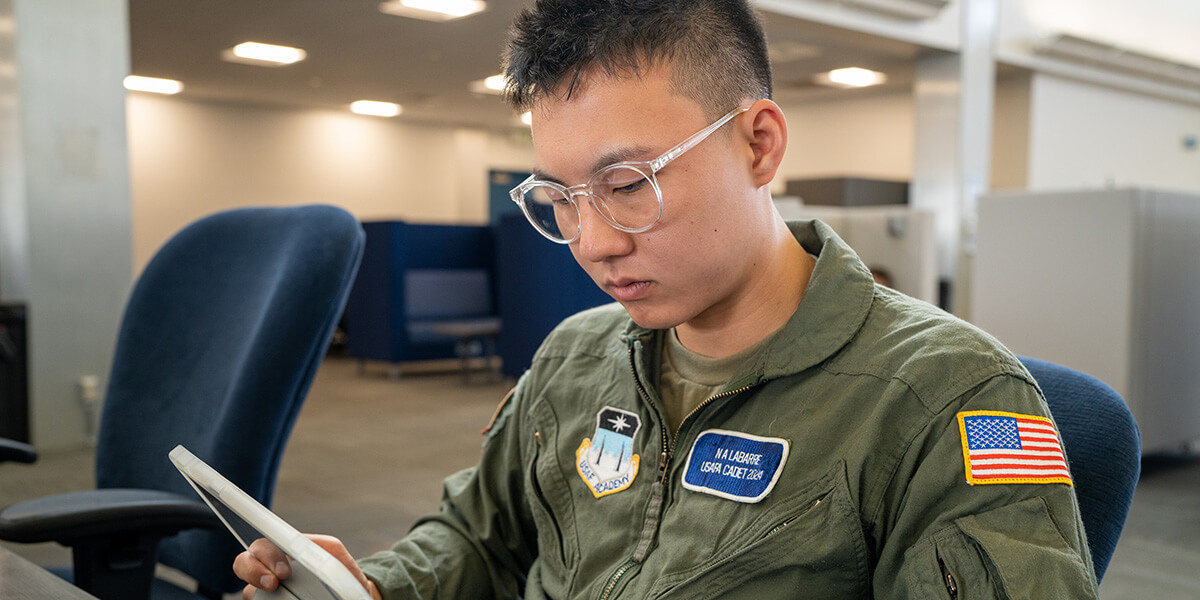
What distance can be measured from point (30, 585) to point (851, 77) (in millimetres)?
10462

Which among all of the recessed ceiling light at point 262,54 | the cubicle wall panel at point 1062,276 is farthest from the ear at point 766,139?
the recessed ceiling light at point 262,54

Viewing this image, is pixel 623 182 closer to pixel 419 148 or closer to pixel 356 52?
pixel 356 52

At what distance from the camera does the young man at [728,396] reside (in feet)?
2.43

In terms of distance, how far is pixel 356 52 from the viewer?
8.91 meters

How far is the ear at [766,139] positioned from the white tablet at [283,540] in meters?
0.53

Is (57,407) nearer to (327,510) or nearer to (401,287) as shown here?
(327,510)

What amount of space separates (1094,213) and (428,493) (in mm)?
3249

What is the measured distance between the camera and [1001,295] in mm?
4676

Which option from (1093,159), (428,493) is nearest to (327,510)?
(428,493)

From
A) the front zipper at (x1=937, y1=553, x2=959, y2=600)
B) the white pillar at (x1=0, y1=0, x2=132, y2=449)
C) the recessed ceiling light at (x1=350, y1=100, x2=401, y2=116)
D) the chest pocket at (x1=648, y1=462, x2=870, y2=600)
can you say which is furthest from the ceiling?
the front zipper at (x1=937, y1=553, x2=959, y2=600)

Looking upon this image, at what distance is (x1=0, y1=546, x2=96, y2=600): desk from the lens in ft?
2.76

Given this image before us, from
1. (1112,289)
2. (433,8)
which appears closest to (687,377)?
(1112,289)

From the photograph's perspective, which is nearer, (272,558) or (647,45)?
(272,558)

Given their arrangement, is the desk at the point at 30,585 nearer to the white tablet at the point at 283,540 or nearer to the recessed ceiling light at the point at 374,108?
the white tablet at the point at 283,540
